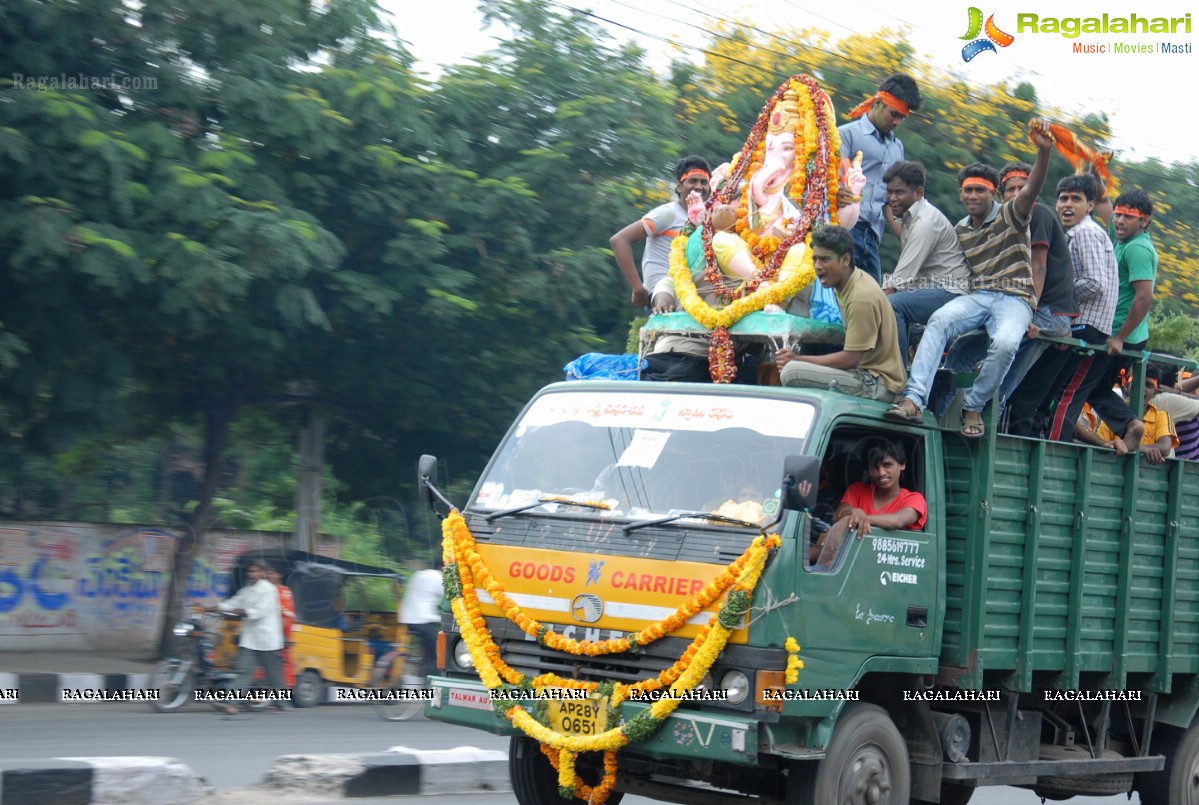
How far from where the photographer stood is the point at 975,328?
278 inches

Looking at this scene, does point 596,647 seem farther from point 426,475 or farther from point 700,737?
point 426,475

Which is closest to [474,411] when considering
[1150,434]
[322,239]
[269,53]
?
[322,239]

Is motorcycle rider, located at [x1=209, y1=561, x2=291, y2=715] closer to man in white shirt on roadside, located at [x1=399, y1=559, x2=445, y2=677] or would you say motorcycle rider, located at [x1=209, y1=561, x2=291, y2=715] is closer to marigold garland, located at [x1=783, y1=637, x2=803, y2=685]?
man in white shirt on roadside, located at [x1=399, y1=559, x2=445, y2=677]

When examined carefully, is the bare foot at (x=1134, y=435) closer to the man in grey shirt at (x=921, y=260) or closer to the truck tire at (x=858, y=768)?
the man in grey shirt at (x=921, y=260)

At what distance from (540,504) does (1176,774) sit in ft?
13.7

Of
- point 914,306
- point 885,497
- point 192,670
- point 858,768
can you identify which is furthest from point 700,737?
point 192,670

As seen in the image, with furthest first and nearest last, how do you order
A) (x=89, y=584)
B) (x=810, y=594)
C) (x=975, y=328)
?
(x=89, y=584)
(x=975, y=328)
(x=810, y=594)

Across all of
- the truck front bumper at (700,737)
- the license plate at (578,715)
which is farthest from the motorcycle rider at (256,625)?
the truck front bumper at (700,737)

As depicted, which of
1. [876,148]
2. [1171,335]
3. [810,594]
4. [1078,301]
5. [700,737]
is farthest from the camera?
[1171,335]

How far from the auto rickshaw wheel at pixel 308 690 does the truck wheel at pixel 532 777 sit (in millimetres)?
7112

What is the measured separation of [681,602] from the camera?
18.8 ft

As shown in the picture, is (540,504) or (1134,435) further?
(1134,435)

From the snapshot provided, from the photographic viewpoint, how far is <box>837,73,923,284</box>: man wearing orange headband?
25.3 feet

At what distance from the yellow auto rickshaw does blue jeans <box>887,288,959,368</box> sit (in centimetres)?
788
